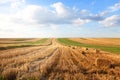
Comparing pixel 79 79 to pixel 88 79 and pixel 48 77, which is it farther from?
pixel 48 77

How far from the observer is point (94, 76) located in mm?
12695

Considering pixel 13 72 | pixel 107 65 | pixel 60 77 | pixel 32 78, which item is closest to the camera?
pixel 32 78

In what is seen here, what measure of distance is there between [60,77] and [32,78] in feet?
5.91

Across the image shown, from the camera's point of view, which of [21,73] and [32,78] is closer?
[32,78]

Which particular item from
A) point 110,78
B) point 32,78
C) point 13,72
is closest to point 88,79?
point 110,78

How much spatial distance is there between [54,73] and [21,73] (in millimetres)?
2249

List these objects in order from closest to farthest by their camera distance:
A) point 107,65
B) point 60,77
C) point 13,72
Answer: point 60,77 < point 13,72 < point 107,65

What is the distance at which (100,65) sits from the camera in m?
17.0

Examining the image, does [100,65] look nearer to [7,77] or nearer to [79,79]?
[79,79]

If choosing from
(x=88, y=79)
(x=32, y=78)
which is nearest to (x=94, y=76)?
(x=88, y=79)

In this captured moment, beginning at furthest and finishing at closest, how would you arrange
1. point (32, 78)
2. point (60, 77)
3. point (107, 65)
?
1. point (107, 65)
2. point (60, 77)
3. point (32, 78)

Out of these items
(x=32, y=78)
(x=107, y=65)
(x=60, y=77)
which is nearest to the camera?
(x=32, y=78)

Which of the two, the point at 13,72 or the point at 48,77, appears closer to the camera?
the point at 48,77

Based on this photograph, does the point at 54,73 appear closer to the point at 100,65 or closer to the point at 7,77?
the point at 7,77
